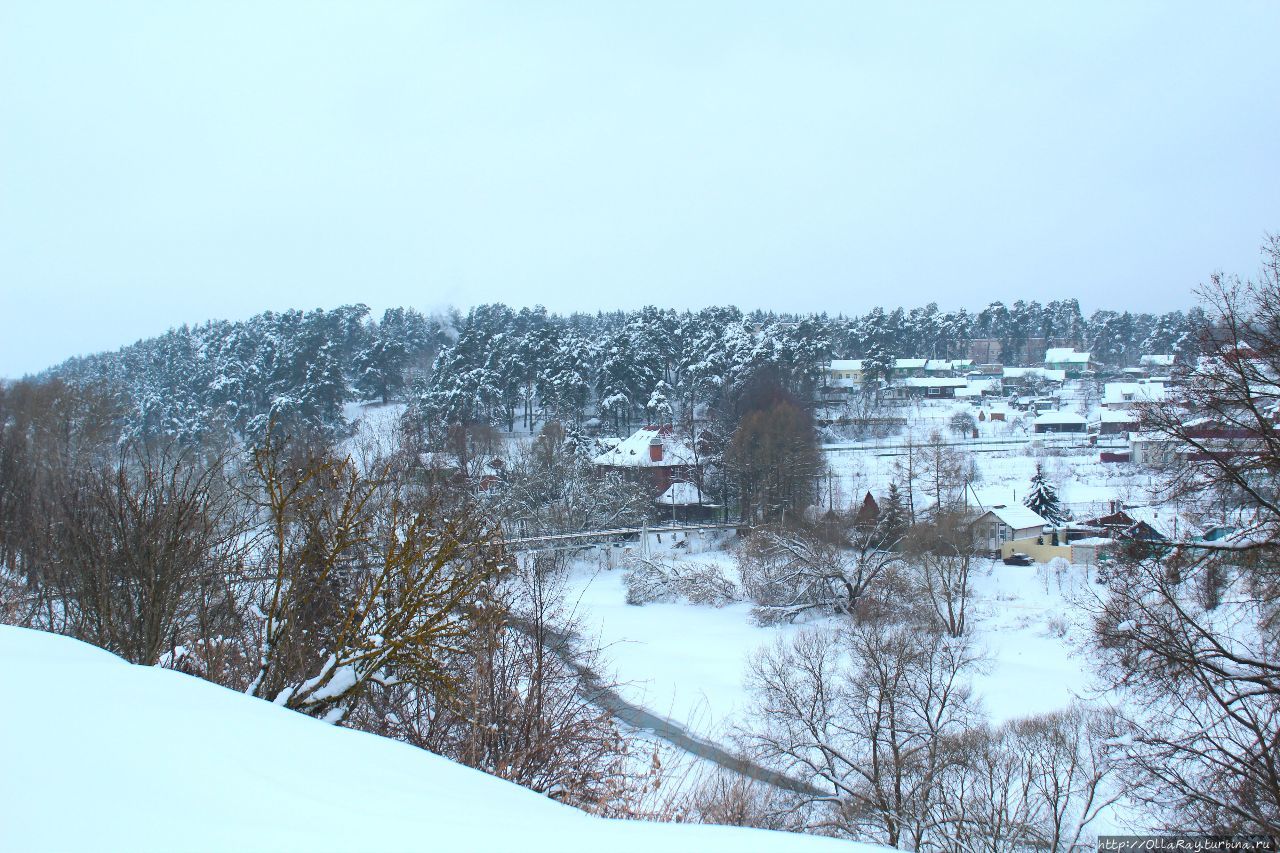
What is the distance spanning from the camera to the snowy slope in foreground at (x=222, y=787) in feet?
7.33

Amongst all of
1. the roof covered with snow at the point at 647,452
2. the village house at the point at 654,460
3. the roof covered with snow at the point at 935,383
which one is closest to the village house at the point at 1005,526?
the village house at the point at 654,460

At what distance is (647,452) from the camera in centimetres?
4366

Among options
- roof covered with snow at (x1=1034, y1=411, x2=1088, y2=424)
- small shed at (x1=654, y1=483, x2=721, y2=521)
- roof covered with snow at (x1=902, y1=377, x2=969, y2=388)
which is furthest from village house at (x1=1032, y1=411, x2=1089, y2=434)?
small shed at (x1=654, y1=483, x2=721, y2=521)

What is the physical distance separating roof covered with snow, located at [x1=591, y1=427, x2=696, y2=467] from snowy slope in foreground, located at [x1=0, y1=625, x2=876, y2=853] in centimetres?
3781

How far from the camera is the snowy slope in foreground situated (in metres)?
2.23

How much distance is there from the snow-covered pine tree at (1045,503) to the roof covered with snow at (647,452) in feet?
56.5

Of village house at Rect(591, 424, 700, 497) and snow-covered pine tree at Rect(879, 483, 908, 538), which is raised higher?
village house at Rect(591, 424, 700, 497)

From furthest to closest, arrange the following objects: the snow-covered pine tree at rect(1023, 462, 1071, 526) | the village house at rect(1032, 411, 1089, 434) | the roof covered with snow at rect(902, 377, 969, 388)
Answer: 1. the roof covered with snow at rect(902, 377, 969, 388)
2. the village house at rect(1032, 411, 1089, 434)
3. the snow-covered pine tree at rect(1023, 462, 1071, 526)

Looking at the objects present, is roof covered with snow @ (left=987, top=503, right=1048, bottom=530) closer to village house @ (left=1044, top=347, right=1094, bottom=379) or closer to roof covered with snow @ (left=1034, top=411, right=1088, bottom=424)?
roof covered with snow @ (left=1034, top=411, right=1088, bottom=424)

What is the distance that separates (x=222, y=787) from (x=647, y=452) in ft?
135

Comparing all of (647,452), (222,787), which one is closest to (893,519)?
(647,452)

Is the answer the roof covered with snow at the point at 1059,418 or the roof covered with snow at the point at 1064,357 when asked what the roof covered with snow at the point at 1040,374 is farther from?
the roof covered with snow at the point at 1059,418

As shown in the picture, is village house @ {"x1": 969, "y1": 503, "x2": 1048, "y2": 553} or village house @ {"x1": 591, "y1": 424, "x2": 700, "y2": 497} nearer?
village house @ {"x1": 969, "y1": 503, "x2": 1048, "y2": 553}

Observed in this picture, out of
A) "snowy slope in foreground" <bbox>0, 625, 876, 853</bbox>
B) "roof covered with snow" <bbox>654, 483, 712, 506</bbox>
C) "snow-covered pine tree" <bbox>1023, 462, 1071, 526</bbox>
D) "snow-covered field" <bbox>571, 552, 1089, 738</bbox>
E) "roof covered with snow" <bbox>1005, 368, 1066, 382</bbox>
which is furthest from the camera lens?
"roof covered with snow" <bbox>1005, 368, 1066, 382</bbox>
